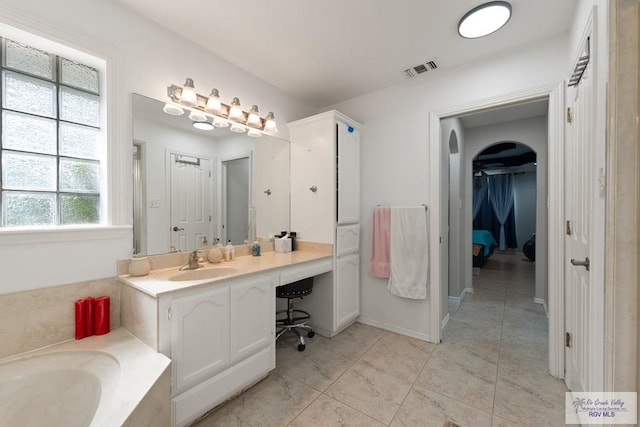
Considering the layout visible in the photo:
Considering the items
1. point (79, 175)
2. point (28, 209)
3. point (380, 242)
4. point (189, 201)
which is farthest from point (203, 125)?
point (380, 242)

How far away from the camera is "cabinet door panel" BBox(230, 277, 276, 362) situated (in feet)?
5.39

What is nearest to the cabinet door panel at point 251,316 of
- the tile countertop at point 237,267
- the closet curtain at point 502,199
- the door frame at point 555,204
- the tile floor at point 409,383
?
the tile countertop at point 237,267

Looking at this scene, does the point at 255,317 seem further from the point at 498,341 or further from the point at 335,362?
the point at 498,341

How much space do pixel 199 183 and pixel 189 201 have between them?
0.56 ft

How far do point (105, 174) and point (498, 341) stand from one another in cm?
345

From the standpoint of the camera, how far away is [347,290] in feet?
8.79

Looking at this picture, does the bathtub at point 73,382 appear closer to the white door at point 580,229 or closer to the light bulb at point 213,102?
the light bulb at point 213,102

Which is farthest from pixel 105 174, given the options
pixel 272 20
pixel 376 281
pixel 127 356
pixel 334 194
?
pixel 376 281

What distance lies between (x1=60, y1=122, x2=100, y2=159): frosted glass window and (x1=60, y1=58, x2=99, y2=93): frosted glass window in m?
A: 0.25

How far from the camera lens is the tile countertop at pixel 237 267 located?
4.63 feet

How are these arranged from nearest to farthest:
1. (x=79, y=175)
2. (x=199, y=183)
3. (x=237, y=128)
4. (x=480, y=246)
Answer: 1. (x=79, y=175)
2. (x=199, y=183)
3. (x=237, y=128)
4. (x=480, y=246)

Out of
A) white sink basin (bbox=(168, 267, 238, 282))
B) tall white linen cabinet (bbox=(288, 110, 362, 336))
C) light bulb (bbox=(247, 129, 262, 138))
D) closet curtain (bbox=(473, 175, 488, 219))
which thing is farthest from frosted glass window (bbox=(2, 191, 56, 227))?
closet curtain (bbox=(473, 175, 488, 219))

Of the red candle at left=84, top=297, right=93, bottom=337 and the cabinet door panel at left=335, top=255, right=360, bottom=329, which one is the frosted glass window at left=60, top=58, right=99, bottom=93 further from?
the cabinet door panel at left=335, top=255, right=360, bottom=329

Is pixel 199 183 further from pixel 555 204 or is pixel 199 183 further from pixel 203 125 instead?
pixel 555 204
